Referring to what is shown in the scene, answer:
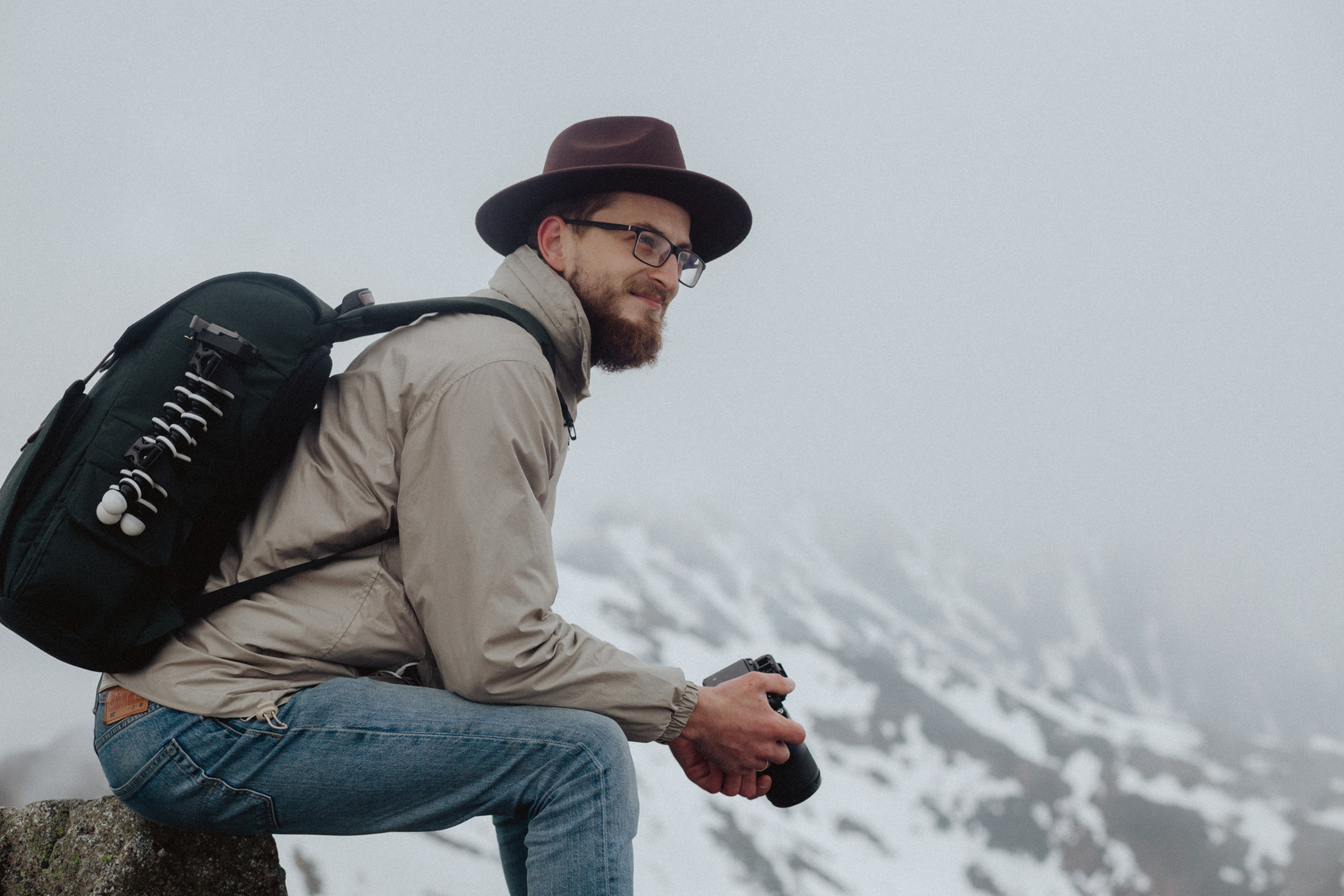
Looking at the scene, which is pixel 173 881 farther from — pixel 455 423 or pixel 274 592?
pixel 455 423

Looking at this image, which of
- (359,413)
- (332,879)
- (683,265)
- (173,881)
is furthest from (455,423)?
(332,879)

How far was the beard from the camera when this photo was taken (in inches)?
196

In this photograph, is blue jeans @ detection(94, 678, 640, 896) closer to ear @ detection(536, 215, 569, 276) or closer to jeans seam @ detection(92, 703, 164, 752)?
jeans seam @ detection(92, 703, 164, 752)

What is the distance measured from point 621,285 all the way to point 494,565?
1930 mm

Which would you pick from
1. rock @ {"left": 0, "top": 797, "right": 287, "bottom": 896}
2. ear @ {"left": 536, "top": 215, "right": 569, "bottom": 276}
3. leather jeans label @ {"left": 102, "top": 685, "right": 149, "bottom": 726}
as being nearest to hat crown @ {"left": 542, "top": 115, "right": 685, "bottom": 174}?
ear @ {"left": 536, "top": 215, "right": 569, "bottom": 276}

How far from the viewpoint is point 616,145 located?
5312mm

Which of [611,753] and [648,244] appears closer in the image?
[611,753]

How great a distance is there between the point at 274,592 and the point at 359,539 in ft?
1.21

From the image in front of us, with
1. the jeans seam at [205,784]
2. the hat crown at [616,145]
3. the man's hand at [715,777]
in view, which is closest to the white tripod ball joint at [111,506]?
the jeans seam at [205,784]

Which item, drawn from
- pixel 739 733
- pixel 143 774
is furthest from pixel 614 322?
pixel 143 774

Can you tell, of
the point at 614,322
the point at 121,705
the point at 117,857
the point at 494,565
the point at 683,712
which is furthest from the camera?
the point at 614,322

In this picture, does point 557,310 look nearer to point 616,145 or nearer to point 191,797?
point 616,145

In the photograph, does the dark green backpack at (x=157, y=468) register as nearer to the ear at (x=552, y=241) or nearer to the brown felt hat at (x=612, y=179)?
the ear at (x=552, y=241)

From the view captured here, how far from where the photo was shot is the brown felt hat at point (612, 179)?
5207 millimetres
